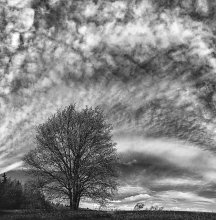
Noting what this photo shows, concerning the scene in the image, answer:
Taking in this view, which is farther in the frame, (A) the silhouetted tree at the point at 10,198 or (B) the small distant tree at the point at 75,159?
(A) the silhouetted tree at the point at 10,198

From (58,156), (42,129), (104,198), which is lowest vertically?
(104,198)

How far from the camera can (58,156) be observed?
31.5 meters

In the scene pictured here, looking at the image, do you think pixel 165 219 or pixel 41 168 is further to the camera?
pixel 41 168

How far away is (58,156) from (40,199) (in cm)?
511

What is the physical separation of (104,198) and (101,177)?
2278mm

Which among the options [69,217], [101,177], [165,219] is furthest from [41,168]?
[165,219]

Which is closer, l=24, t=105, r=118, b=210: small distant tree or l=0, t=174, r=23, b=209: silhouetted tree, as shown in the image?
l=24, t=105, r=118, b=210: small distant tree

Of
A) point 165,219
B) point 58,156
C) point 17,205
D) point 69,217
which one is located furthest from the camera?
point 17,205

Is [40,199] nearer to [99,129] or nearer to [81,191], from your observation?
[81,191]

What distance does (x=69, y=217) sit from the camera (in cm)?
1684

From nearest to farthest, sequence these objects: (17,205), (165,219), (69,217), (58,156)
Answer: (165,219), (69,217), (58,156), (17,205)

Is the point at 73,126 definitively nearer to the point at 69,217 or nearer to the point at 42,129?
the point at 42,129

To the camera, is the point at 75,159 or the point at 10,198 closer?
the point at 75,159

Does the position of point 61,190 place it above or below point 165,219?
above
